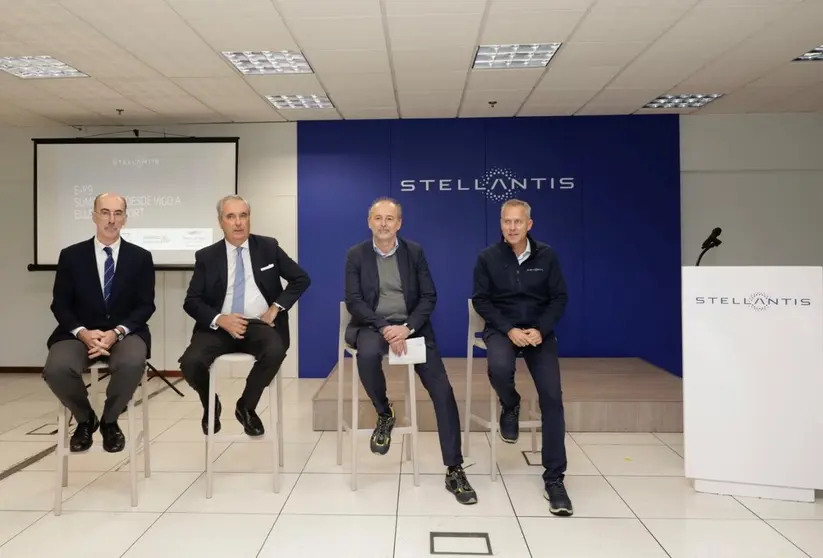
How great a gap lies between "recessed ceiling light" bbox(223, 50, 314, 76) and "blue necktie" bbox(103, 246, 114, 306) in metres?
1.93

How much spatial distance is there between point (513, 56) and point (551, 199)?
202 centimetres

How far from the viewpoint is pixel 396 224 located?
3.04 metres

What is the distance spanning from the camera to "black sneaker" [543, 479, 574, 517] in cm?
254

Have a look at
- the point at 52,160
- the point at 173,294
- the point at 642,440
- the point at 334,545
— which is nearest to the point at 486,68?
the point at 642,440

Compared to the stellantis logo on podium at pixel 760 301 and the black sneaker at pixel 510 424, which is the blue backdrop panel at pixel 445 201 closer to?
the black sneaker at pixel 510 424

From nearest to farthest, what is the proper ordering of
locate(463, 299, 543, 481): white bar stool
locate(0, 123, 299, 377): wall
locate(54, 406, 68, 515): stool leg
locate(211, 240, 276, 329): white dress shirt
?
locate(54, 406, 68, 515): stool leg < locate(463, 299, 543, 481): white bar stool < locate(211, 240, 276, 329): white dress shirt < locate(0, 123, 299, 377): wall

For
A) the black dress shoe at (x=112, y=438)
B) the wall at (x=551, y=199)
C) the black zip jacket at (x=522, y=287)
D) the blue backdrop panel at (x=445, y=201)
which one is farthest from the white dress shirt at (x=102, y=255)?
the blue backdrop panel at (x=445, y=201)

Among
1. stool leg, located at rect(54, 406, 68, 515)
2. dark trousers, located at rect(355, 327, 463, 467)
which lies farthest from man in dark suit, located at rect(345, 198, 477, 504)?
stool leg, located at rect(54, 406, 68, 515)

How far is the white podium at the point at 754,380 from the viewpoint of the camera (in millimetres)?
2645

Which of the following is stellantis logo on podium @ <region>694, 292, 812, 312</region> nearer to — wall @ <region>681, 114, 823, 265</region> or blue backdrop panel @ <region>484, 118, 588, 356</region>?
blue backdrop panel @ <region>484, 118, 588, 356</region>

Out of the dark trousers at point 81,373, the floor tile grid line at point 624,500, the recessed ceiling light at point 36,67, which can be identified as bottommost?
the floor tile grid line at point 624,500

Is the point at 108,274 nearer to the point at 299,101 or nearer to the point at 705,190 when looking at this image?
the point at 299,101

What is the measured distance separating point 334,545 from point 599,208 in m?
4.75

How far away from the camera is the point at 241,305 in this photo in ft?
10.1
